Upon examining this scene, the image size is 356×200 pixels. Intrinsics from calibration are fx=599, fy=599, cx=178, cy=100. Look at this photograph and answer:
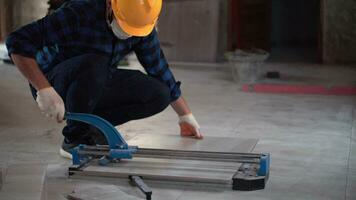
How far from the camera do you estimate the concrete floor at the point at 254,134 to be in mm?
2559

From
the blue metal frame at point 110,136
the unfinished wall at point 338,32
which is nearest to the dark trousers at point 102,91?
the blue metal frame at point 110,136

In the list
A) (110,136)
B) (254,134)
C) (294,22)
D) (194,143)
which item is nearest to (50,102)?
(110,136)

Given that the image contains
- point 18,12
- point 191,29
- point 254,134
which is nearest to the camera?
point 254,134

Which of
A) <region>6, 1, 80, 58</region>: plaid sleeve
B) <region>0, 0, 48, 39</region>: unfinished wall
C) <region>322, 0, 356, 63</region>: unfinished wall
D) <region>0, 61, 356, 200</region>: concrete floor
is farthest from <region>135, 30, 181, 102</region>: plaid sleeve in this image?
<region>0, 0, 48, 39</region>: unfinished wall

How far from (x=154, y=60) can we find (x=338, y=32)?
4743mm

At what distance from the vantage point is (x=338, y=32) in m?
7.33

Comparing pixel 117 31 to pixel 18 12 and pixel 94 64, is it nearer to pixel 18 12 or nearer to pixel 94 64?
pixel 94 64

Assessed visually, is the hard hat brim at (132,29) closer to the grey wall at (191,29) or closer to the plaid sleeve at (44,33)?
the plaid sleeve at (44,33)

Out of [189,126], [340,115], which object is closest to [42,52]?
[189,126]

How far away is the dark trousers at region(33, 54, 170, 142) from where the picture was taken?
285 cm

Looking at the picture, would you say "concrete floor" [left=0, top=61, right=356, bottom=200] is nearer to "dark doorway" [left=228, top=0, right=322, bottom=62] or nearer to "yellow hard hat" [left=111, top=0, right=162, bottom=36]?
"yellow hard hat" [left=111, top=0, right=162, bottom=36]

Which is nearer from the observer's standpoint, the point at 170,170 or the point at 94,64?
the point at 170,170

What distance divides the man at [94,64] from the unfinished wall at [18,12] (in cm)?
476

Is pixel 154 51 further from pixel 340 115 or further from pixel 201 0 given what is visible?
pixel 201 0
